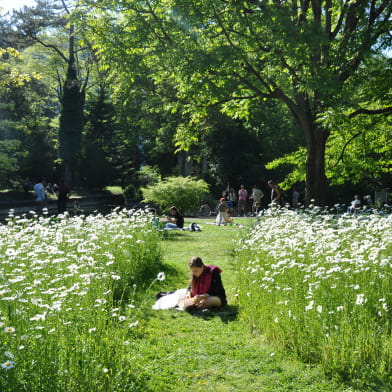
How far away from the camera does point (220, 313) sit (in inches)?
268

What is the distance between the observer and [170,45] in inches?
522

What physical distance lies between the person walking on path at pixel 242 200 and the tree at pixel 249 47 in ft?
37.4

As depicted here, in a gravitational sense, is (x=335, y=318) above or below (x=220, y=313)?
above

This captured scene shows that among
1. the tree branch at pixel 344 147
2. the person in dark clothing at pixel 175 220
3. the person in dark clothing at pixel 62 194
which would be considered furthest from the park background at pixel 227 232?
the person in dark clothing at pixel 62 194

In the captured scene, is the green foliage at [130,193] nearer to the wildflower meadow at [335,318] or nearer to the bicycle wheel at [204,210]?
the bicycle wheel at [204,210]

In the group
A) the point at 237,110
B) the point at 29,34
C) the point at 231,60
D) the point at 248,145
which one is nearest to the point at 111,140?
the point at 29,34

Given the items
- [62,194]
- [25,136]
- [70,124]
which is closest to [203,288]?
[62,194]

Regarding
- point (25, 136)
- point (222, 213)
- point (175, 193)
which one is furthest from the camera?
point (25, 136)

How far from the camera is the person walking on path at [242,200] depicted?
26297mm

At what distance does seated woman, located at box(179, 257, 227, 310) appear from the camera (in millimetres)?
6992

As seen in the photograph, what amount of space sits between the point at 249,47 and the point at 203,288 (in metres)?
8.66

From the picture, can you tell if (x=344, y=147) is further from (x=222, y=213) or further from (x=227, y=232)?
(x=222, y=213)

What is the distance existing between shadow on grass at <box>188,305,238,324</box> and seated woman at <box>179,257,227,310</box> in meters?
0.07

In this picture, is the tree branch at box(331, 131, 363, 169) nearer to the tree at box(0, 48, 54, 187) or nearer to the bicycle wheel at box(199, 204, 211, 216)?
the bicycle wheel at box(199, 204, 211, 216)
